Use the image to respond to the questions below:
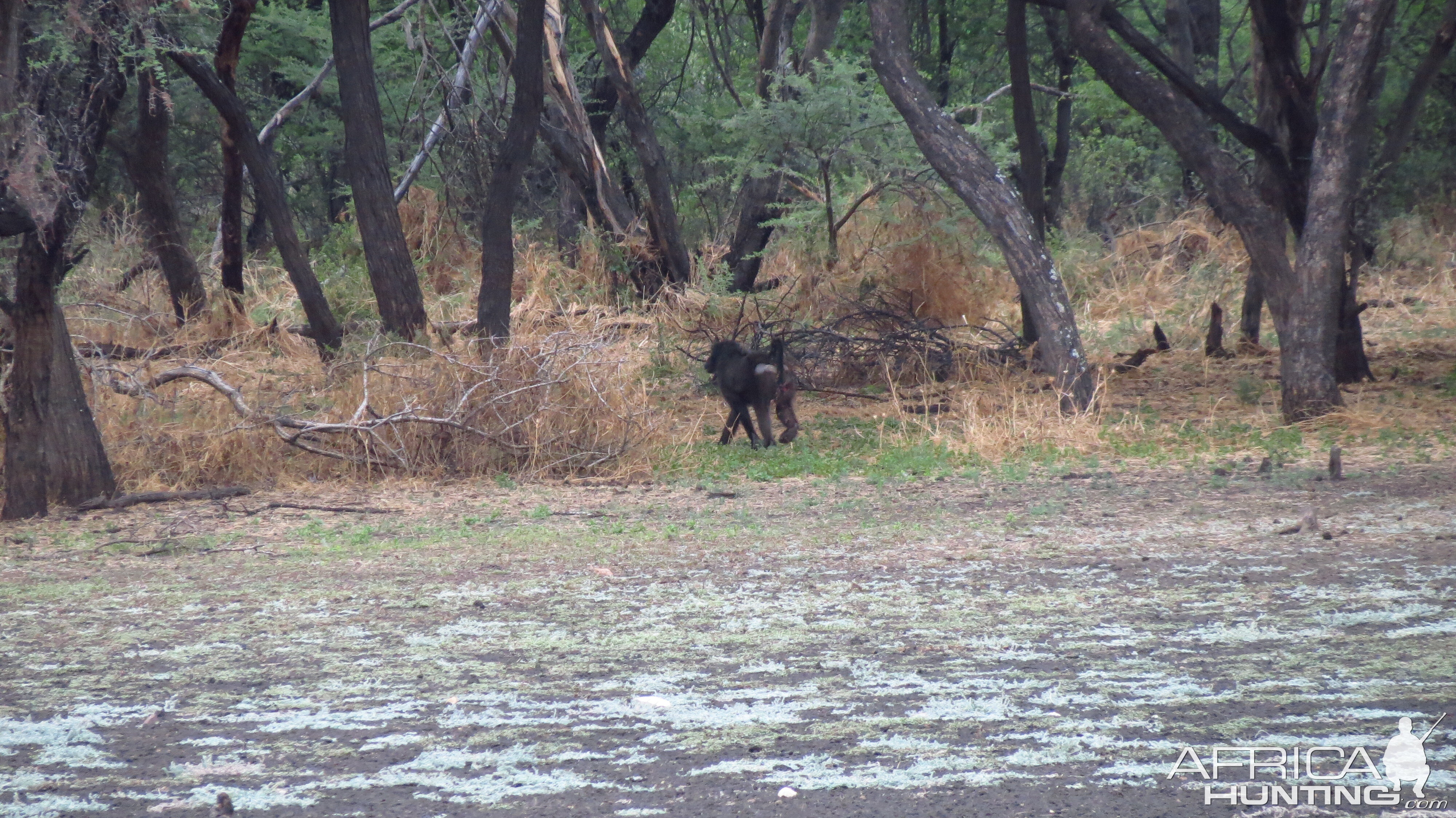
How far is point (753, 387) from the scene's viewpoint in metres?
10.6

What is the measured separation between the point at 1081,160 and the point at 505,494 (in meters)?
21.8

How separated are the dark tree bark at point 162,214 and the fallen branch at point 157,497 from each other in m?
4.53

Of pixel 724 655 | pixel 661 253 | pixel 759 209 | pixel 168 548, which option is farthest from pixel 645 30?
pixel 724 655

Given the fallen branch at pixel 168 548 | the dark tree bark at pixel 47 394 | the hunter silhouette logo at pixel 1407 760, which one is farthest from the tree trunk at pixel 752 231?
the hunter silhouette logo at pixel 1407 760

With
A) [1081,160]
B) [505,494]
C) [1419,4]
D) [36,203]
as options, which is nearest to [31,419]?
[36,203]

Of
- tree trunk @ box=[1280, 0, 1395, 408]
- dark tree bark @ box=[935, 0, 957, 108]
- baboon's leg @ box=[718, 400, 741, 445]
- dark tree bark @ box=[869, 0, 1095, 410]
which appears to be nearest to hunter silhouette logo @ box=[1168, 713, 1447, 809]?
dark tree bark @ box=[869, 0, 1095, 410]

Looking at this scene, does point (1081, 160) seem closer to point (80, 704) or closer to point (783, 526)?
point (783, 526)

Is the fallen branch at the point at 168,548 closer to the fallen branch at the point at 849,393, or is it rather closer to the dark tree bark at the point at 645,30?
the fallen branch at the point at 849,393

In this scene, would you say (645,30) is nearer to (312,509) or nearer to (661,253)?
(661,253)

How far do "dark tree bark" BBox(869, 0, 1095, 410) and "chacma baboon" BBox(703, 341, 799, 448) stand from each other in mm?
2406

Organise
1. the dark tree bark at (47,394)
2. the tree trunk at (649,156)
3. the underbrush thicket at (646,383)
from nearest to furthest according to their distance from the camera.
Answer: the dark tree bark at (47,394)
the underbrush thicket at (646,383)
the tree trunk at (649,156)

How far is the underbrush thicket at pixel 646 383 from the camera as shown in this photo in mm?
9344

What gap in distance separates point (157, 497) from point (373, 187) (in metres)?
3.99

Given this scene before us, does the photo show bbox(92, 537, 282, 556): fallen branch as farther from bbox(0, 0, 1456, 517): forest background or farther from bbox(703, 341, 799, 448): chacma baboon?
bbox(703, 341, 799, 448): chacma baboon
